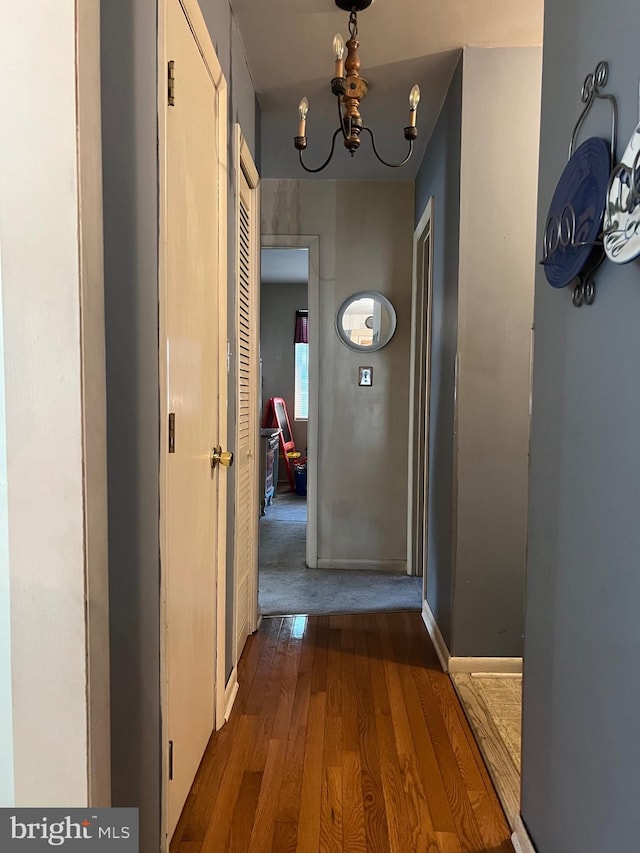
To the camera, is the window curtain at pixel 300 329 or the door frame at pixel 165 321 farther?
the window curtain at pixel 300 329

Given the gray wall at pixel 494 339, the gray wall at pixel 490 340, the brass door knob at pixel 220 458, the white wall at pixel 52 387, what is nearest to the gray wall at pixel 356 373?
the gray wall at pixel 490 340

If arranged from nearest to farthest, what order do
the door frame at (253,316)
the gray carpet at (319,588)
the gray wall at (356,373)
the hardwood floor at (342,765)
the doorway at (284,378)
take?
the hardwood floor at (342,765) → the door frame at (253,316) → the gray carpet at (319,588) → the gray wall at (356,373) → the doorway at (284,378)

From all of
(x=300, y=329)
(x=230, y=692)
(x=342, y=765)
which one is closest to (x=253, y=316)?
(x=230, y=692)

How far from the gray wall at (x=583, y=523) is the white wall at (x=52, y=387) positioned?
0.90 meters

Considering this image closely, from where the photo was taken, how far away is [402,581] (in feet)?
12.1

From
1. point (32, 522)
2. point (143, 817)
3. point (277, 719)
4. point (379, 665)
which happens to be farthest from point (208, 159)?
point (379, 665)

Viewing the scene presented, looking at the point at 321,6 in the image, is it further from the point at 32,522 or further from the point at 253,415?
the point at 32,522

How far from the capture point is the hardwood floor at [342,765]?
150cm

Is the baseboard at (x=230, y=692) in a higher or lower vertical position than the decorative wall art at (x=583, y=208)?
lower

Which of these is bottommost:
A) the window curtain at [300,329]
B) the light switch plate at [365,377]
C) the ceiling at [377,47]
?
the light switch plate at [365,377]

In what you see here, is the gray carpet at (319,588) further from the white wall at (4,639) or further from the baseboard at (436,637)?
the white wall at (4,639)

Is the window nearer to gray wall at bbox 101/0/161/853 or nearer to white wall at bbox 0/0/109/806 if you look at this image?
gray wall at bbox 101/0/161/853

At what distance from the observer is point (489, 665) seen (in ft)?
7.88

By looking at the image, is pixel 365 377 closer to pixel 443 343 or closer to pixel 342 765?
pixel 443 343
